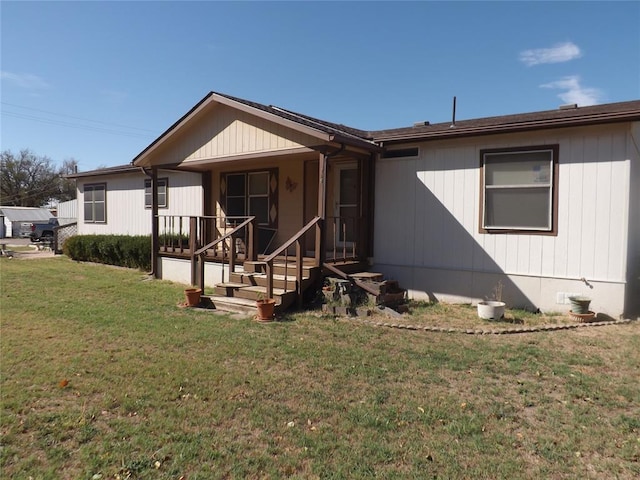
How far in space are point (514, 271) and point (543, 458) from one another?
16.7ft

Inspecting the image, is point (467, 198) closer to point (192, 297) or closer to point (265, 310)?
point (265, 310)

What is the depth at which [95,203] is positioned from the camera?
55.0 feet

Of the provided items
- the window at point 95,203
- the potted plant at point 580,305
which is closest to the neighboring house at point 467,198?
the potted plant at point 580,305

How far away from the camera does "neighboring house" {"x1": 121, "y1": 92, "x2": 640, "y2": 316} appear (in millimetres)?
6793

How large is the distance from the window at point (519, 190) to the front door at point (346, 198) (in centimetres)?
280

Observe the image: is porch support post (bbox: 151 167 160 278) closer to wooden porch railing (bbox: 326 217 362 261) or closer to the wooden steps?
the wooden steps

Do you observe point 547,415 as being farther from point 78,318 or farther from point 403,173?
point 78,318

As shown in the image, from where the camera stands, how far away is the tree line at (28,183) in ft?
175

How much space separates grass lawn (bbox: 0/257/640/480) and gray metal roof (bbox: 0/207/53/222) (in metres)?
41.2

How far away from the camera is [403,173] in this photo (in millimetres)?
8656

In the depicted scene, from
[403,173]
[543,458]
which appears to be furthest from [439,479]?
[403,173]

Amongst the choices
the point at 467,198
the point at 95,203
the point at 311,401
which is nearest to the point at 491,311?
the point at 467,198

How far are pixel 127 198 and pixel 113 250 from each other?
2512 millimetres

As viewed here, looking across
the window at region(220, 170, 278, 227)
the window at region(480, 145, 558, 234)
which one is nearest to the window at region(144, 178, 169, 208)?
the window at region(220, 170, 278, 227)
